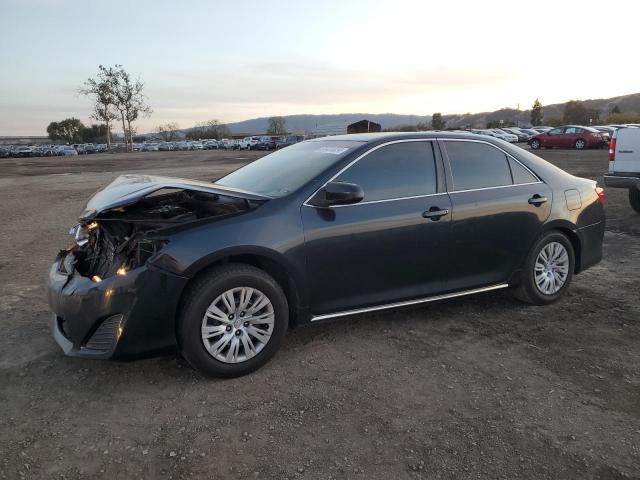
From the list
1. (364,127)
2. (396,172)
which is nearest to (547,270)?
(396,172)

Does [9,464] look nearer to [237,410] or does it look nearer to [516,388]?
[237,410]

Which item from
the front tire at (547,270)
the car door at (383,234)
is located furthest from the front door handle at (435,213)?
the front tire at (547,270)

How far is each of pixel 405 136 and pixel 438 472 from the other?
8.75 ft

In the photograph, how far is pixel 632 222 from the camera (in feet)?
28.3

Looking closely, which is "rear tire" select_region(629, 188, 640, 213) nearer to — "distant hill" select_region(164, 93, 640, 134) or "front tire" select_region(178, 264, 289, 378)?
"front tire" select_region(178, 264, 289, 378)

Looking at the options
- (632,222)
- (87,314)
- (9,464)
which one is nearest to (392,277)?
(87,314)

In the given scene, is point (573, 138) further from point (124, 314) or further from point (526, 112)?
point (526, 112)

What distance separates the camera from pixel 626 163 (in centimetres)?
906

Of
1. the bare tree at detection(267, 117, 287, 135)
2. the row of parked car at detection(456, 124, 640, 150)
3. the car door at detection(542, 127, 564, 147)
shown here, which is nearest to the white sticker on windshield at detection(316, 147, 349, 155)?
the row of parked car at detection(456, 124, 640, 150)

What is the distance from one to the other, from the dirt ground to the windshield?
4.03ft

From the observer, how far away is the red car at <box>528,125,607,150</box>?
109 feet

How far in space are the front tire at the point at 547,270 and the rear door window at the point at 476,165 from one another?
2.27 feet

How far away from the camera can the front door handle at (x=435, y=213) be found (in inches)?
161

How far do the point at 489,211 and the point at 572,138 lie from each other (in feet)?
110
